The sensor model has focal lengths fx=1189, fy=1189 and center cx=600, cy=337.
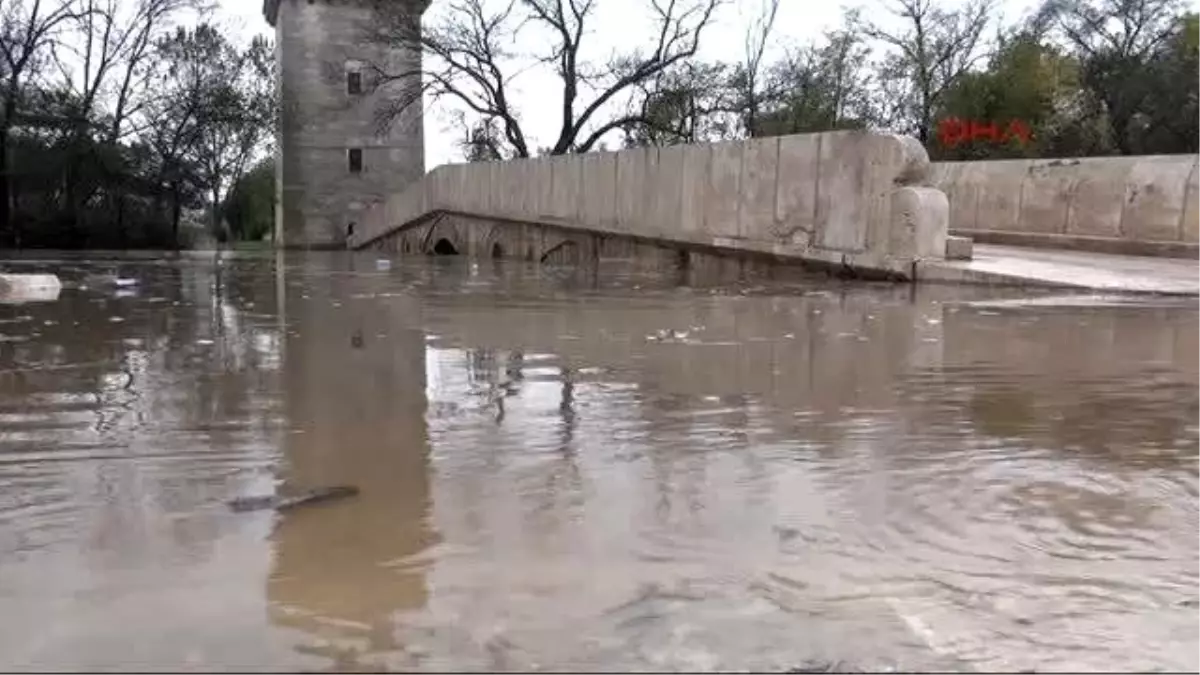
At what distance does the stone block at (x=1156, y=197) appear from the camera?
16703mm

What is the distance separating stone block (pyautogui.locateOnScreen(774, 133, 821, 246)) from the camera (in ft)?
54.9

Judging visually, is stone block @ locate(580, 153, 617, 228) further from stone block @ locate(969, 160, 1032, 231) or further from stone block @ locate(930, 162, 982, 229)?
stone block @ locate(969, 160, 1032, 231)

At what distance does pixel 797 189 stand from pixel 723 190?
2079 mm

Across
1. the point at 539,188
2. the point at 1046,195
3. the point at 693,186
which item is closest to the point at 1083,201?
the point at 1046,195

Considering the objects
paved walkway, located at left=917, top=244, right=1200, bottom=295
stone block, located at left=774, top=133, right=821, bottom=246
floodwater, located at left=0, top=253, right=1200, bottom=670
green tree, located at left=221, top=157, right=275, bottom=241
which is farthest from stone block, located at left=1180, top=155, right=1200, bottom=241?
green tree, located at left=221, top=157, right=275, bottom=241

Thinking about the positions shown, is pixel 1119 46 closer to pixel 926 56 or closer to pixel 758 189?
pixel 926 56

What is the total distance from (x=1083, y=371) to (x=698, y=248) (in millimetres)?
12477

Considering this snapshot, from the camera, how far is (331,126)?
54750 mm

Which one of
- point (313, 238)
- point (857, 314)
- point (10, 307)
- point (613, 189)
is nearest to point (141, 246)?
point (313, 238)

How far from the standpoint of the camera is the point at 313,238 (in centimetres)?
5466

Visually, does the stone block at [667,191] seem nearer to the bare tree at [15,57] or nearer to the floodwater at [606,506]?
the floodwater at [606,506]

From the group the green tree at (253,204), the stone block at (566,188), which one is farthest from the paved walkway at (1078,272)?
the green tree at (253,204)

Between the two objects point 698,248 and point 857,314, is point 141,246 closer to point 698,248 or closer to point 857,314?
point 698,248

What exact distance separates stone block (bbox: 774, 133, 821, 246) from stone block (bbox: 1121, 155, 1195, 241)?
4.83 m
